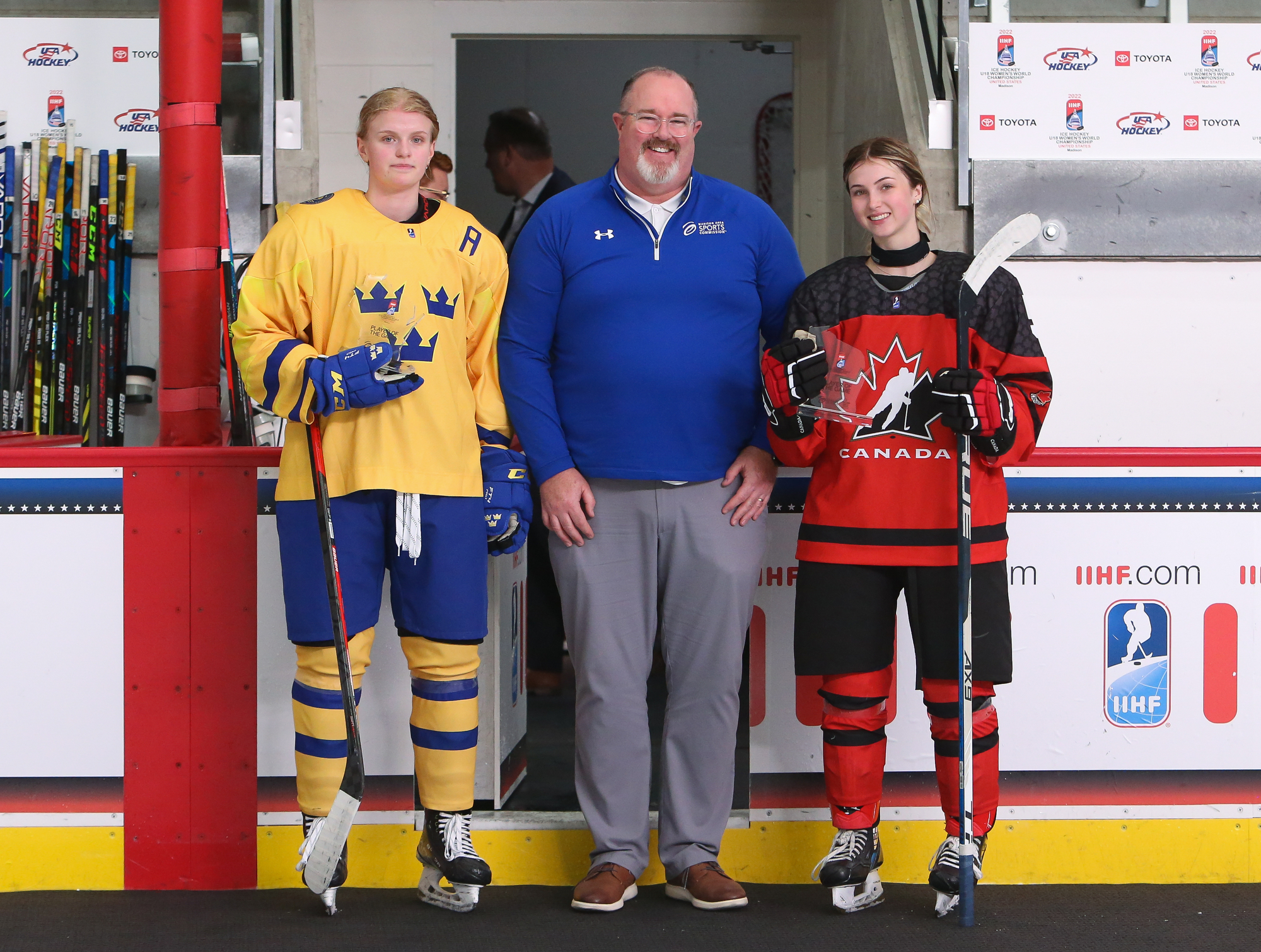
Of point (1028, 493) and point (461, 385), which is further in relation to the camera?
point (1028, 493)

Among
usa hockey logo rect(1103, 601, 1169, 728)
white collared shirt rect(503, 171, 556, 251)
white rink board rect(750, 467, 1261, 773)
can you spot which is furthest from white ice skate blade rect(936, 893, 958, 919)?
white collared shirt rect(503, 171, 556, 251)

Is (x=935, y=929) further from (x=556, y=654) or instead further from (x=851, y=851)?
(x=556, y=654)

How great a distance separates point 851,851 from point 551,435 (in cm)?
100

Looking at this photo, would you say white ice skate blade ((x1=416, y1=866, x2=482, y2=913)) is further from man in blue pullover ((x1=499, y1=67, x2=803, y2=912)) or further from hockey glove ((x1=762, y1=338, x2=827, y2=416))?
hockey glove ((x1=762, y1=338, x2=827, y2=416))

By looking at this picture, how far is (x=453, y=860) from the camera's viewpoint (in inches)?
91.7

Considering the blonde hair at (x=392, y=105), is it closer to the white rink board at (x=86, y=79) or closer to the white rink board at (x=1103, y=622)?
the white rink board at (x=1103, y=622)

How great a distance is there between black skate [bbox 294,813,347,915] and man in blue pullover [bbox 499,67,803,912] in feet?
1.50

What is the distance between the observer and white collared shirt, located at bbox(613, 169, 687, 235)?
2.40 m

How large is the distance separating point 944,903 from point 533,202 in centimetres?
281

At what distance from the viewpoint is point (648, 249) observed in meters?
2.38

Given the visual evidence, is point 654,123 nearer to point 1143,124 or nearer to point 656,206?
point 656,206

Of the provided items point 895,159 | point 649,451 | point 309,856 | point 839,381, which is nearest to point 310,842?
point 309,856

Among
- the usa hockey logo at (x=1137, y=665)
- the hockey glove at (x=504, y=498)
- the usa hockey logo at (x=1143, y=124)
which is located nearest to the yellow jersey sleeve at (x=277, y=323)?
the hockey glove at (x=504, y=498)

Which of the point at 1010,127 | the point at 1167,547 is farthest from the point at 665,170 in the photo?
the point at 1010,127
